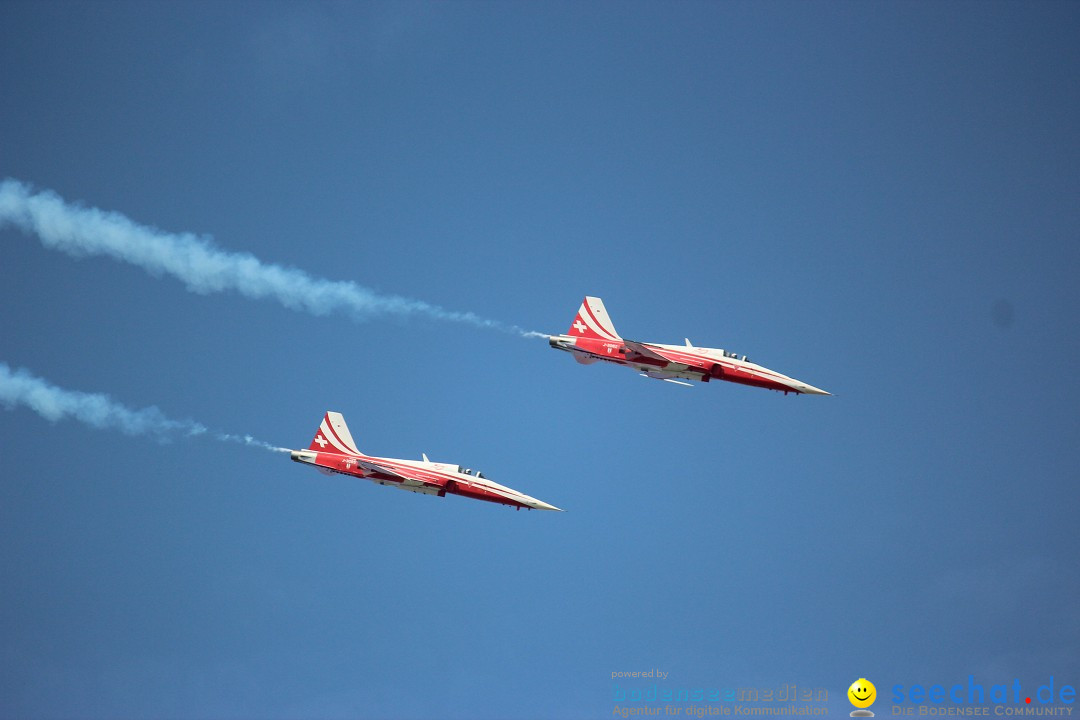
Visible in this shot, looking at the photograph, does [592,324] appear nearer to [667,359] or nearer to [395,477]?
[667,359]

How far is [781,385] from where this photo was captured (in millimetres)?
116875

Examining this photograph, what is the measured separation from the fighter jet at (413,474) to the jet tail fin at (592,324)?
11305 mm

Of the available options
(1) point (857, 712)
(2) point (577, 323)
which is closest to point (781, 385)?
(2) point (577, 323)

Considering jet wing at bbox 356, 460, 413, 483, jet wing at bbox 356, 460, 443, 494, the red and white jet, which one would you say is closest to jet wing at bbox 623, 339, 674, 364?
the red and white jet

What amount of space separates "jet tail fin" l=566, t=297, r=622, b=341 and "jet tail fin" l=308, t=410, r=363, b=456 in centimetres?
1617

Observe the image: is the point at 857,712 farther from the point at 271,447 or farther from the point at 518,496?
the point at 271,447

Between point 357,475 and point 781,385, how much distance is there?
1113 inches

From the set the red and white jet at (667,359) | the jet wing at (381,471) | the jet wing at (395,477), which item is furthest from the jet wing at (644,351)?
the jet wing at (381,471)

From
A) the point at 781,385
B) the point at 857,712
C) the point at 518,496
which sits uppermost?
the point at 781,385

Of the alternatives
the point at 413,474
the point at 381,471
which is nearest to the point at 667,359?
the point at 413,474

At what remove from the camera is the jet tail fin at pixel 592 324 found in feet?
384

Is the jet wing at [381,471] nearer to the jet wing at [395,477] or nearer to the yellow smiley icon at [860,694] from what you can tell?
the jet wing at [395,477]

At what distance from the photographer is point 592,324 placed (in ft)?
386

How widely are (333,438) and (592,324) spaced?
735 inches
